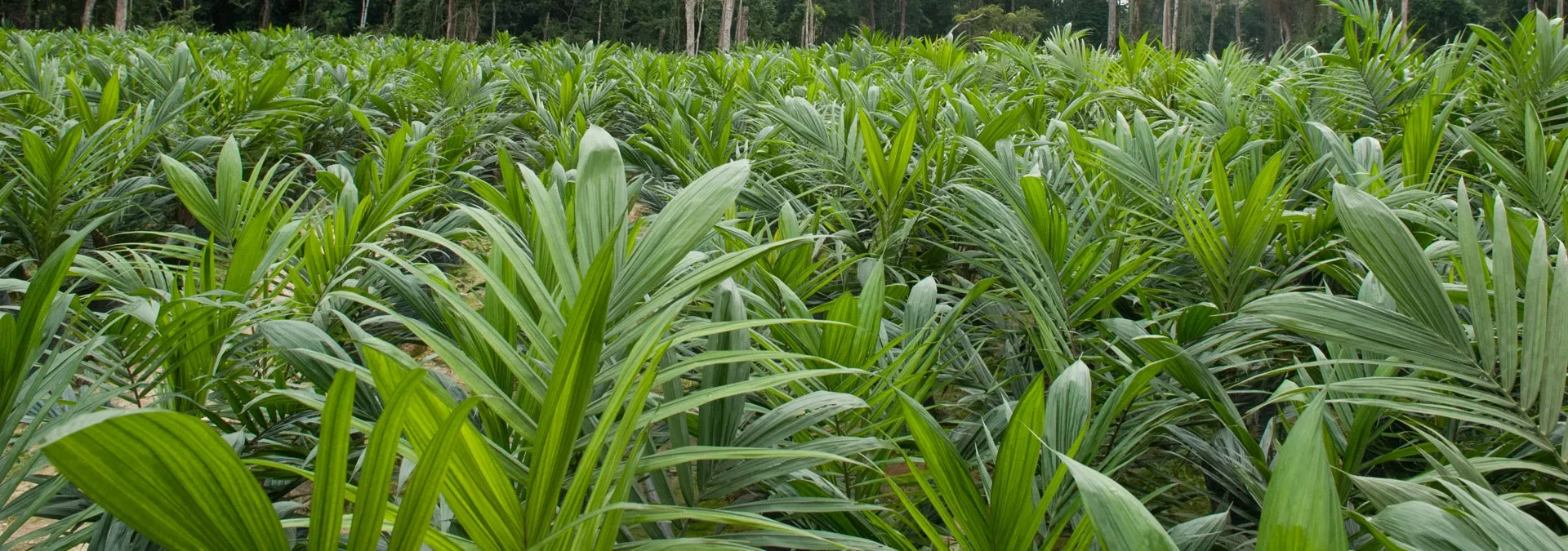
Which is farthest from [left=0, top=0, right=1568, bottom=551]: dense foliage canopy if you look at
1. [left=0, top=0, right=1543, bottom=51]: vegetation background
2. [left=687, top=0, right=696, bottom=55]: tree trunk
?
[left=687, top=0, right=696, bottom=55]: tree trunk

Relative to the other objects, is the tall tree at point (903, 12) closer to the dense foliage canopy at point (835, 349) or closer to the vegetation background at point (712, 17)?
the vegetation background at point (712, 17)

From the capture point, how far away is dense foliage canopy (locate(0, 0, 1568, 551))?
69 cm

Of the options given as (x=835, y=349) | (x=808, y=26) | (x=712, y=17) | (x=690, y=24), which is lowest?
(x=835, y=349)

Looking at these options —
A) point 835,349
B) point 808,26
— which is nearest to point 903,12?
point 808,26

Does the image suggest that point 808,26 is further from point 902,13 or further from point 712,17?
point 902,13

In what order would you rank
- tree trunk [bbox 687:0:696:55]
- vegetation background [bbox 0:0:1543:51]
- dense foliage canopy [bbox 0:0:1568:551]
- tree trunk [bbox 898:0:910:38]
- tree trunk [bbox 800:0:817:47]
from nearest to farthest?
dense foliage canopy [bbox 0:0:1568:551] < tree trunk [bbox 687:0:696:55] < vegetation background [bbox 0:0:1543:51] < tree trunk [bbox 800:0:817:47] < tree trunk [bbox 898:0:910:38]

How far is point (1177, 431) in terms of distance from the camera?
4.14 feet

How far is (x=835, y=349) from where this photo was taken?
1.20 metres

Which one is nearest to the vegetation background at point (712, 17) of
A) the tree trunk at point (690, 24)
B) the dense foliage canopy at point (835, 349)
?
the tree trunk at point (690, 24)

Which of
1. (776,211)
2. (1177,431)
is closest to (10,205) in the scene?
(776,211)

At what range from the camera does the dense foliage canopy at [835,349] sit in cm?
69

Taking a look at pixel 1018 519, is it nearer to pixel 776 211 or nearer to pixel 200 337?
pixel 200 337

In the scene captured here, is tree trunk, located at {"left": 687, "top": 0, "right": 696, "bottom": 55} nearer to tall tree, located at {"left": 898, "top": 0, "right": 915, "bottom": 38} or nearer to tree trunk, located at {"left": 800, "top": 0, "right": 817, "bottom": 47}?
tree trunk, located at {"left": 800, "top": 0, "right": 817, "bottom": 47}

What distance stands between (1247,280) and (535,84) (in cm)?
390
